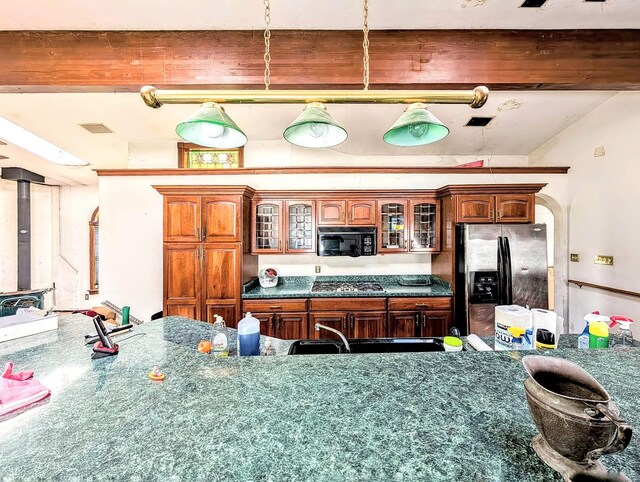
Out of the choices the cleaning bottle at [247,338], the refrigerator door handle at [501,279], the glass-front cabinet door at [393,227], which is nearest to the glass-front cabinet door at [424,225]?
the glass-front cabinet door at [393,227]

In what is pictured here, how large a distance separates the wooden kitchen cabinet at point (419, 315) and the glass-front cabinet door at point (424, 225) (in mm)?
730

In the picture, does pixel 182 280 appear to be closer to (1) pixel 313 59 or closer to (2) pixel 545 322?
(1) pixel 313 59

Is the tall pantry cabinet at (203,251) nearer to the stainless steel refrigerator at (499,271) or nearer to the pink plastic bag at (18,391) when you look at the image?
the pink plastic bag at (18,391)

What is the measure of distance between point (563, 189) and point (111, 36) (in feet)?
17.3

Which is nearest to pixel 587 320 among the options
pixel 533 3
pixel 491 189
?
pixel 533 3

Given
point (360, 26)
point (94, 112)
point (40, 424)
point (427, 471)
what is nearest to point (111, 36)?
point (94, 112)

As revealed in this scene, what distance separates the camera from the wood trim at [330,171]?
368 cm

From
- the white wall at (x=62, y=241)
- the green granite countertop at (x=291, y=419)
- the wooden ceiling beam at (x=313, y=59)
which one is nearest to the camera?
the green granite countertop at (x=291, y=419)

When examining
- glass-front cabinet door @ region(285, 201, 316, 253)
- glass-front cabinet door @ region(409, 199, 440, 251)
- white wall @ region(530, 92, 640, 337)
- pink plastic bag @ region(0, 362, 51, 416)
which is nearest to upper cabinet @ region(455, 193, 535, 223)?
glass-front cabinet door @ region(409, 199, 440, 251)

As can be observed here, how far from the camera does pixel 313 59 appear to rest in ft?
6.61

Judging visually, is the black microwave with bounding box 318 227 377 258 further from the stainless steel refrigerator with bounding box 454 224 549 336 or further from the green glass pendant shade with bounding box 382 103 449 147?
the green glass pendant shade with bounding box 382 103 449 147

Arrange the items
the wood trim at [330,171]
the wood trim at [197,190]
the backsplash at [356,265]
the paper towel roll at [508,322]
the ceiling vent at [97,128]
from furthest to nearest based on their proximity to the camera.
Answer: the backsplash at [356,265], the wood trim at [330,171], the ceiling vent at [97,128], the wood trim at [197,190], the paper towel roll at [508,322]

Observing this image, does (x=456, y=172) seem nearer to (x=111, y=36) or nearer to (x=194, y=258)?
(x=194, y=258)

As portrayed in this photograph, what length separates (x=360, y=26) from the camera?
1976 millimetres
